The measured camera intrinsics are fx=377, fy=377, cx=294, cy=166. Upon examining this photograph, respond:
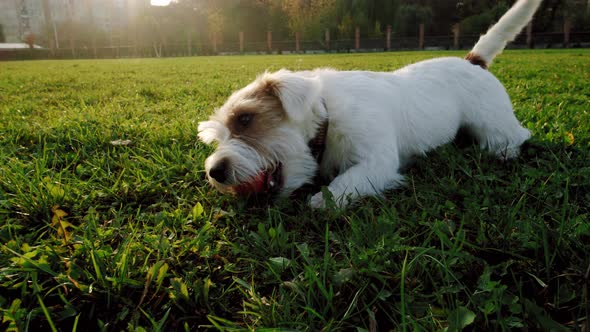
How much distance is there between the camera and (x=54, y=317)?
5.02ft

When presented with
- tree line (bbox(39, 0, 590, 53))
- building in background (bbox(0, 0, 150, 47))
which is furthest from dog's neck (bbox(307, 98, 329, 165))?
building in background (bbox(0, 0, 150, 47))

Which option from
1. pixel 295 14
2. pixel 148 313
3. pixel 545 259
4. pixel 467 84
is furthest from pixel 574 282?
pixel 295 14

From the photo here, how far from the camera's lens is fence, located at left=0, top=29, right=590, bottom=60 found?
132ft

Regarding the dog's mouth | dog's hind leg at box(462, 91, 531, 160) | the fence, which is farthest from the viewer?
the fence

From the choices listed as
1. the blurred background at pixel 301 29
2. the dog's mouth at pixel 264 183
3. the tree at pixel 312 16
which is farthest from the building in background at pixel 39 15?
Result: the dog's mouth at pixel 264 183

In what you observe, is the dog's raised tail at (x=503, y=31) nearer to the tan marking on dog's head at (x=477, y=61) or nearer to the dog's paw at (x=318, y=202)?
the tan marking on dog's head at (x=477, y=61)

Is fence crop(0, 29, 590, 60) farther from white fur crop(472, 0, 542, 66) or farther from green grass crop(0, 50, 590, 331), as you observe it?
green grass crop(0, 50, 590, 331)

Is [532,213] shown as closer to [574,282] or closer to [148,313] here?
[574,282]

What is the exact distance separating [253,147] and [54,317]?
1.53 meters

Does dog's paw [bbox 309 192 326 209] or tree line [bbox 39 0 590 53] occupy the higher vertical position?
tree line [bbox 39 0 590 53]

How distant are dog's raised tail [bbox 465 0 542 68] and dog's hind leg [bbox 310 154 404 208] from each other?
2396mm

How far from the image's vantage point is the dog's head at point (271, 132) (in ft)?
8.64

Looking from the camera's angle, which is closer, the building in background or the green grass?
the green grass

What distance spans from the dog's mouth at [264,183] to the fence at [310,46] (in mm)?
42222
